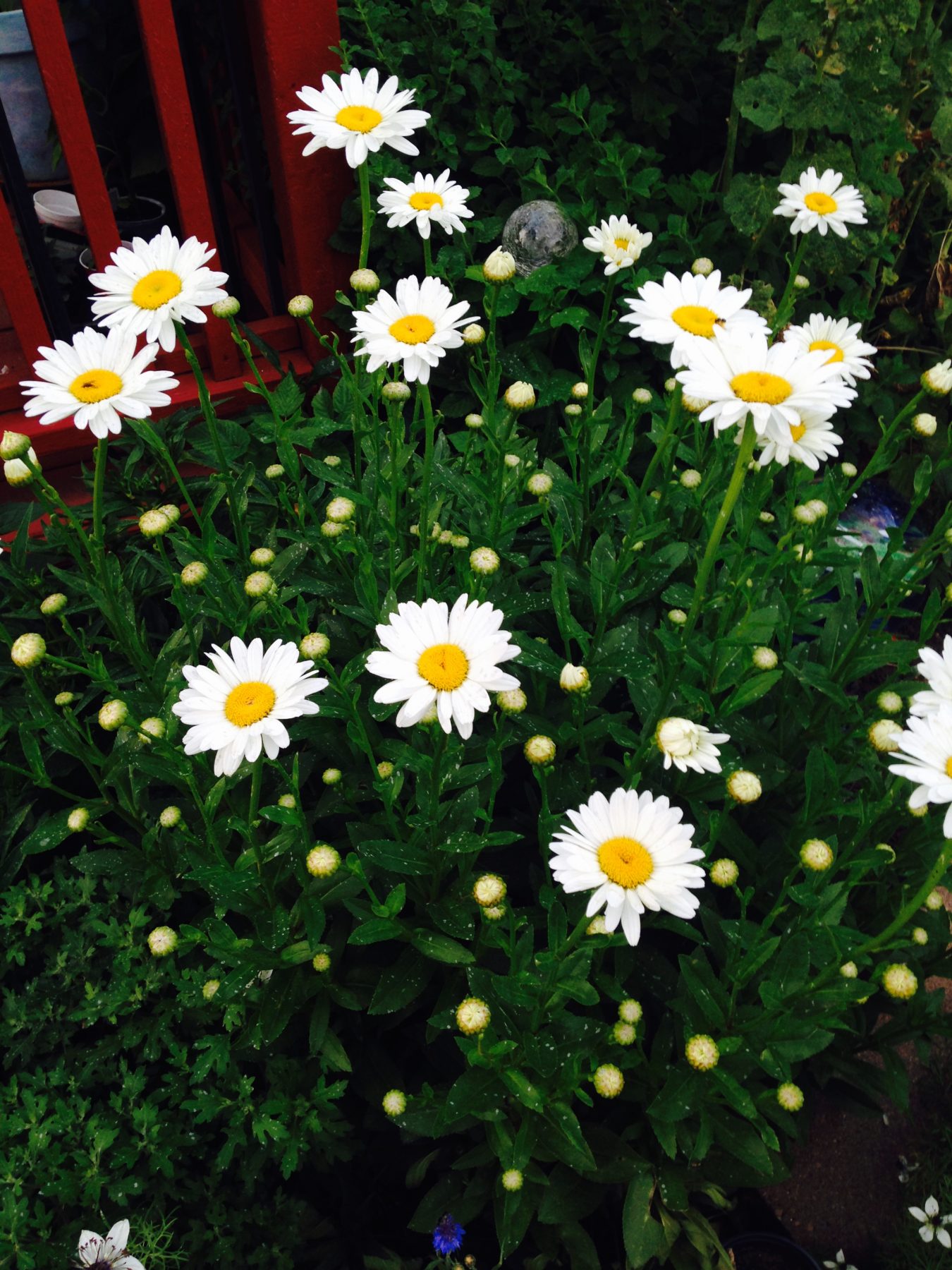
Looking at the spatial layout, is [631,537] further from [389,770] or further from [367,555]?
[389,770]

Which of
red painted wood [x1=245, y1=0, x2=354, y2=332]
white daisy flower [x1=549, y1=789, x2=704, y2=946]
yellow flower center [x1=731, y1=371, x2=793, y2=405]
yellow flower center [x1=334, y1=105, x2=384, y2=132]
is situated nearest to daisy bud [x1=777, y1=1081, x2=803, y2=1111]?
white daisy flower [x1=549, y1=789, x2=704, y2=946]

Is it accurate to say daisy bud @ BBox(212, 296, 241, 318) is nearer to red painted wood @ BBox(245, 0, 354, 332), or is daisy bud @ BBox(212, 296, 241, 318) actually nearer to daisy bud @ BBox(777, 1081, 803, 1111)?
red painted wood @ BBox(245, 0, 354, 332)

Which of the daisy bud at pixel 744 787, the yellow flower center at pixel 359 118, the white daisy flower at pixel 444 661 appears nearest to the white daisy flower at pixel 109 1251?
the white daisy flower at pixel 444 661

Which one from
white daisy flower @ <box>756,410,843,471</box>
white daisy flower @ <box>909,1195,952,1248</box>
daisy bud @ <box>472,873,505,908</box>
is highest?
white daisy flower @ <box>756,410,843,471</box>

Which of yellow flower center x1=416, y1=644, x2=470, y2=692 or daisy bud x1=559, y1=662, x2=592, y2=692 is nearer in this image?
yellow flower center x1=416, y1=644, x2=470, y2=692

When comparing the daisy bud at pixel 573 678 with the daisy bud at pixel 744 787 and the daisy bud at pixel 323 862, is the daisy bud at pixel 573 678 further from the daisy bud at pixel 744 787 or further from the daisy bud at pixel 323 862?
the daisy bud at pixel 323 862

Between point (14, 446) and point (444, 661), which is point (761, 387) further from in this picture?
point (14, 446)

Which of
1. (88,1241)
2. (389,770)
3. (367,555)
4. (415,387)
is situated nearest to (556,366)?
(415,387)

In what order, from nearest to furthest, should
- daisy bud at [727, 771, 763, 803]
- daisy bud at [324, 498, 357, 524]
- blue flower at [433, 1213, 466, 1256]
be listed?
daisy bud at [727, 771, 763, 803] → blue flower at [433, 1213, 466, 1256] → daisy bud at [324, 498, 357, 524]
